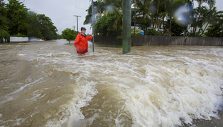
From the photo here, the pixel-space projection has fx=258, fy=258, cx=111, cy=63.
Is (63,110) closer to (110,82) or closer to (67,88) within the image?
(67,88)

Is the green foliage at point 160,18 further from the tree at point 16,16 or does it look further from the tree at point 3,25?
the tree at point 16,16

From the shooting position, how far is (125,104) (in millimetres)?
4695

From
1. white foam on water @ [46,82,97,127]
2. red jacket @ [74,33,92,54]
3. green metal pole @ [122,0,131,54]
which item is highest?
green metal pole @ [122,0,131,54]

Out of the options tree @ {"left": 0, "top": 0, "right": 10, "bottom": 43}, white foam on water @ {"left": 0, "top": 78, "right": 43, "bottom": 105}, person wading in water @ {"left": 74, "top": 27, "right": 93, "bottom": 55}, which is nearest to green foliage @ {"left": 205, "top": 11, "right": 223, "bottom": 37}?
person wading in water @ {"left": 74, "top": 27, "right": 93, "bottom": 55}

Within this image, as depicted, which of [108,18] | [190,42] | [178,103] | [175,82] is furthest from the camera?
[190,42]

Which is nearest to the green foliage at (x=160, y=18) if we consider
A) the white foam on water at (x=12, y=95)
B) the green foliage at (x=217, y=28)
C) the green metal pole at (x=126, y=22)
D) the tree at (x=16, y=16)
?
the green foliage at (x=217, y=28)

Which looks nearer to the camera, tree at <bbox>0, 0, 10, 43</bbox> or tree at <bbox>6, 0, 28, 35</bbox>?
tree at <bbox>0, 0, 10, 43</bbox>

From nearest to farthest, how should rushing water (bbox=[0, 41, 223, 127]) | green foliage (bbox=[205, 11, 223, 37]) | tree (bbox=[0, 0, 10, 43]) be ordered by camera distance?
rushing water (bbox=[0, 41, 223, 127]), green foliage (bbox=[205, 11, 223, 37]), tree (bbox=[0, 0, 10, 43])

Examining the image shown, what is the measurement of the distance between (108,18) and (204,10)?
11.0 metres

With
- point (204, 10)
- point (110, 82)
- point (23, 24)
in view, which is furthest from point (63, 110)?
point (23, 24)

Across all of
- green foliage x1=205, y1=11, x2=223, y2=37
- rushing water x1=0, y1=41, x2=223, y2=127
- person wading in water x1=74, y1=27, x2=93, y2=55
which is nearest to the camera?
rushing water x1=0, y1=41, x2=223, y2=127

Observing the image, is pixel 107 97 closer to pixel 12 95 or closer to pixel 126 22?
pixel 12 95

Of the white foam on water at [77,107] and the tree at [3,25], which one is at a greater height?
the tree at [3,25]

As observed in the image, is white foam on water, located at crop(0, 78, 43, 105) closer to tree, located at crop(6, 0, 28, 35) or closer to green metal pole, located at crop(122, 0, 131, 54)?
green metal pole, located at crop(122, 0, 131, 54)
